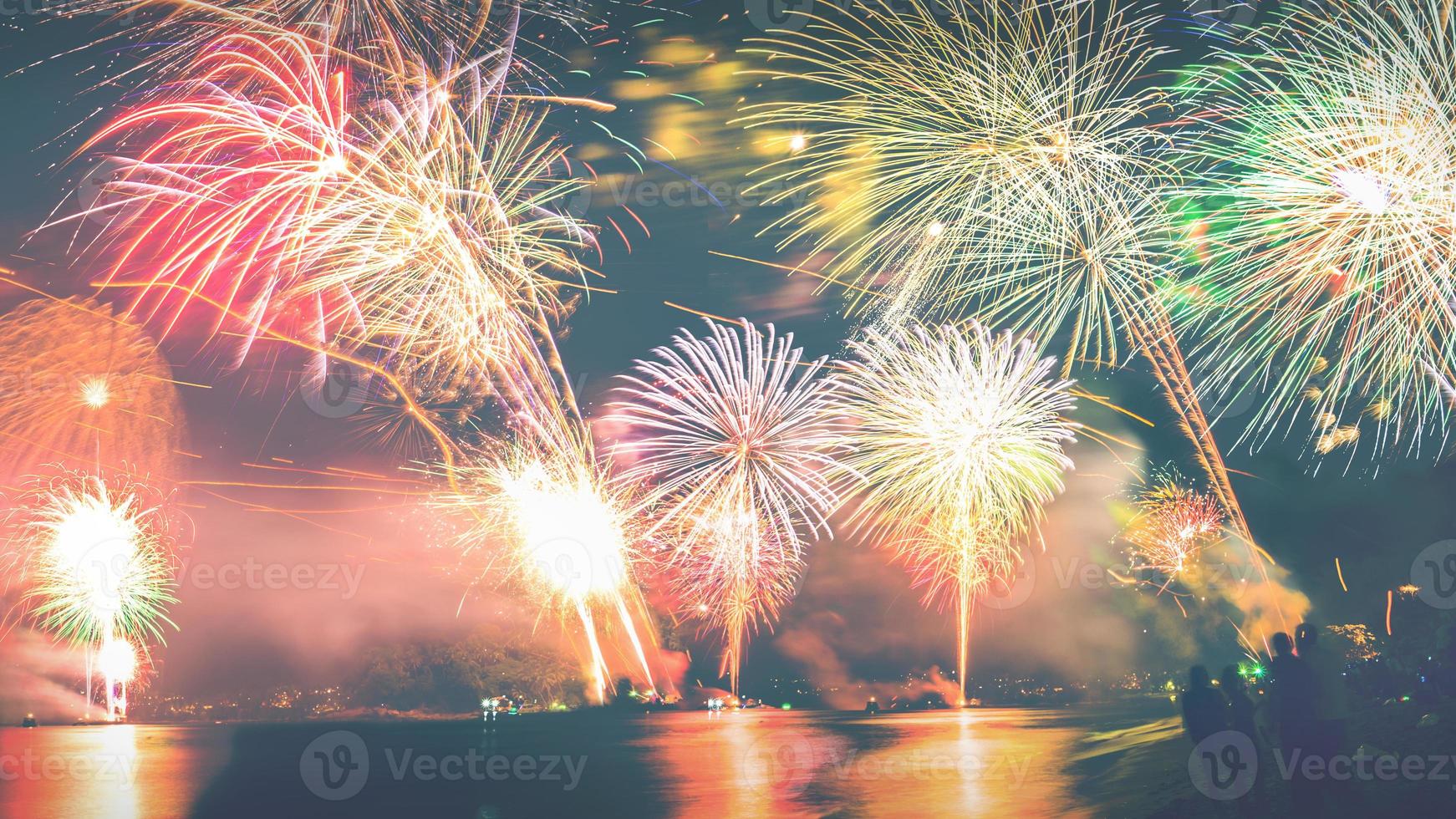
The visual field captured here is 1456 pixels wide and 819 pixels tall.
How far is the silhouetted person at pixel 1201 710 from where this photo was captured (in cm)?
894

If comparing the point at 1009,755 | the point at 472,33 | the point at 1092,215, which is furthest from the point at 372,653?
the point at 1092,215

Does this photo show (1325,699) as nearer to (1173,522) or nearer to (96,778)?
(1173,522)

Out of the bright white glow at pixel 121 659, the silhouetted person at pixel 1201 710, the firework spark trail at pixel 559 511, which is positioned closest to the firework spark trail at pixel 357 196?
the firework spark trail at pixel 559 511

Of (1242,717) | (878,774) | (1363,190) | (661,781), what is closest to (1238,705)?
(1242,717)

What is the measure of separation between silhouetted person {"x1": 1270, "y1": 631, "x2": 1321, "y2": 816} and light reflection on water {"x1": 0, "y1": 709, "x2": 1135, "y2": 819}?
3.44m

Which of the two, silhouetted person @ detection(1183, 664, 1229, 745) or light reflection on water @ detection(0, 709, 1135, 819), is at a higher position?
silhouetted person @ detection(1183, 664, 1229, 745)

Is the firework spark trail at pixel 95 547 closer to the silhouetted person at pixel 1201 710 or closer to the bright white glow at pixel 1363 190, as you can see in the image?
the silhouetted person at pixel 1201 710

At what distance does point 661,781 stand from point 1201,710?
14251mm

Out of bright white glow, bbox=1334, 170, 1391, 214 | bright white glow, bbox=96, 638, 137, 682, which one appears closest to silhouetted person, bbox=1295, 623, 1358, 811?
bright white glow, bbox=1334, 170, 1391, 214

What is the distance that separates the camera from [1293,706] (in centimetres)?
839

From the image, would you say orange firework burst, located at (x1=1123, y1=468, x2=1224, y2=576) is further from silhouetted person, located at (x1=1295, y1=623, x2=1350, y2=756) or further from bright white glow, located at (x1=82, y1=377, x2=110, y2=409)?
bright white glow, located at (x1=82, y1=377, x2=110, y2=409)

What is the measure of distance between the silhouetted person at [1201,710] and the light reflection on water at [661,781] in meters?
2.90

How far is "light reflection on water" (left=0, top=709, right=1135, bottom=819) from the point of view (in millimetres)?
14336

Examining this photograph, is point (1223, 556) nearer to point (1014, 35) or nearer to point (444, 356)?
point (1014, 35)
